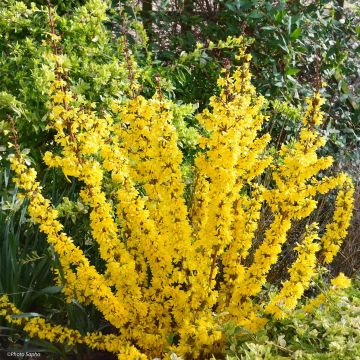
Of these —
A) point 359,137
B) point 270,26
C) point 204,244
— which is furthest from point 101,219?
point 359,137

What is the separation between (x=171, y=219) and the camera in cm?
270

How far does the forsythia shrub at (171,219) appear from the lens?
2.51 metres

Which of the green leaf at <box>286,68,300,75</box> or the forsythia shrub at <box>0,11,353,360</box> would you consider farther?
the green leaf at <box>286,68,300,75</box>

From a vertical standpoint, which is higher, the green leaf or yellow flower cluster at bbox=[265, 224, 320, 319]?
the green leaf

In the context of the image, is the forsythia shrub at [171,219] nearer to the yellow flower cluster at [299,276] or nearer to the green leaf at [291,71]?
the yellow flower cluster at [299,276]

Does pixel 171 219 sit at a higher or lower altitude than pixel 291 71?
lower

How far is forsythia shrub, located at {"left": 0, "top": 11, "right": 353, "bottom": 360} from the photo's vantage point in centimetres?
251

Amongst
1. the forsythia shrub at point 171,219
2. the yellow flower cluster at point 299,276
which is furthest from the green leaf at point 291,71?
the yellow flower cluster at point 299,276

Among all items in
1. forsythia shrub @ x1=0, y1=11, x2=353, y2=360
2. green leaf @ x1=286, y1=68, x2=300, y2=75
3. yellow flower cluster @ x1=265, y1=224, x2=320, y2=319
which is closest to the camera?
forsythia shrub @ x1=0, y1=11, x2=353, y2=360

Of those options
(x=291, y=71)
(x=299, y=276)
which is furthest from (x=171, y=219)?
(x=291, y=71)

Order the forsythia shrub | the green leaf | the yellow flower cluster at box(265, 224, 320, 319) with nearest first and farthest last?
the forsythia shrub < the yellow flower cluster at box(265, 224, 320, 319) < the green leaf

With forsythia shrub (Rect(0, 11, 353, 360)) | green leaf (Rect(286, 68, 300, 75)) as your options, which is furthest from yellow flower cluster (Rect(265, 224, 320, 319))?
green leaf (Rect(286, 68, 300, 75))

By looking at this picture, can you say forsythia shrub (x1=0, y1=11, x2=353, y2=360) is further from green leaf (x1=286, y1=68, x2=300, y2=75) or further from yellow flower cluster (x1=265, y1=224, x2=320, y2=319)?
green leaf (x1=286, y1=68, x2=300, y2=75)

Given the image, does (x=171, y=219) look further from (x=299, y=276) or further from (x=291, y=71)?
(x=291, y=71)
